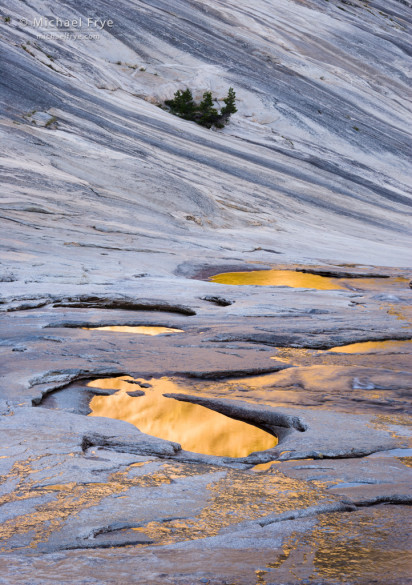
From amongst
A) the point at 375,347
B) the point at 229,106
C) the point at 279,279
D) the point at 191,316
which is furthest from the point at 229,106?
the point at 375,347

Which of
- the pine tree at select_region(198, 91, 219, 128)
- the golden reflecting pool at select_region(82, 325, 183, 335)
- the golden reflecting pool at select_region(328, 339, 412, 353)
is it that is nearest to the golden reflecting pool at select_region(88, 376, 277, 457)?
the golden reflecting pool at select_region(82, 325, 183, 335)

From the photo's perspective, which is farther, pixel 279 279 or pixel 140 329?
pixel 279 279

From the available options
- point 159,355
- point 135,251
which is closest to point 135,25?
point 135,251

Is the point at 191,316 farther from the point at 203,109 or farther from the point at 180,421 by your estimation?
the point at 203,109

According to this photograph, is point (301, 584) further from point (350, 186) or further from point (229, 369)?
point (350, 186)

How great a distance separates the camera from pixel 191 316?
8.88m

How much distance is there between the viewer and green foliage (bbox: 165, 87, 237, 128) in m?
28.9

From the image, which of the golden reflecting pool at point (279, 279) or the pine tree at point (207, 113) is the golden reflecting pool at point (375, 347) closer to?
the golden reflecting pool at point (279, 279)

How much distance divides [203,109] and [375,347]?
2363 cm

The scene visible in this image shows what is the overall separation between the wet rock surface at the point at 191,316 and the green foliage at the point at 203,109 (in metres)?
1.03

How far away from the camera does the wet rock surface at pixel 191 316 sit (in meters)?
2.92

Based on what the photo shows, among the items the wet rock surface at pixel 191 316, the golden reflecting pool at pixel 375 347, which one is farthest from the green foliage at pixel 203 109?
the golden reflecting pool at pixel 375 347


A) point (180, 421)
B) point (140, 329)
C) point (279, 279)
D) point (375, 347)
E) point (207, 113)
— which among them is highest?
point (207, 113)

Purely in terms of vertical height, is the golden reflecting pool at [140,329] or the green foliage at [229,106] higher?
the green foliage at [229,106]
